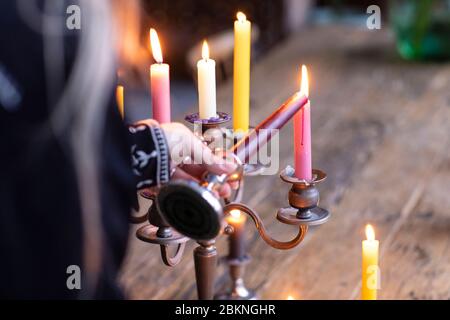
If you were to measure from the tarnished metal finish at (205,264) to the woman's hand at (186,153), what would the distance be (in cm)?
19

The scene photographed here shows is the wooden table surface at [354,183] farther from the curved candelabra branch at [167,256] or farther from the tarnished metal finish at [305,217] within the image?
the tarnished metal finish at [305,217]

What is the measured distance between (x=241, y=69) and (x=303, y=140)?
0.24 meters

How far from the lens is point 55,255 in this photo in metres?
1.04

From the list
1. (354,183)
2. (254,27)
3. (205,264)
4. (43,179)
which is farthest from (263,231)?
(254,27)

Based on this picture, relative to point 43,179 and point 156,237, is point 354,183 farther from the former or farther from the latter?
point 43,179

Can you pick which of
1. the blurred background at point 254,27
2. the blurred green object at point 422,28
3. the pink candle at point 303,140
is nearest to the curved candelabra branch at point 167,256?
the pink candle at point 303,140

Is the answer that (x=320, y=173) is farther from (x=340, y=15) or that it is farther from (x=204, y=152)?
(x=340, y=15)

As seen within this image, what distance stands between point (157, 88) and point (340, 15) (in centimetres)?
346

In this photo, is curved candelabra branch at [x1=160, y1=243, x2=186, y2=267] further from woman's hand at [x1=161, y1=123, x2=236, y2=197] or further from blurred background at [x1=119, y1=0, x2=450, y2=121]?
blurred background at [x1=119, y1=0, x2=450, y2=121]

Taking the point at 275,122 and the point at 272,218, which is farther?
the point at 272,218

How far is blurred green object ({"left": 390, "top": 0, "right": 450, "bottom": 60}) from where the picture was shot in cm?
298

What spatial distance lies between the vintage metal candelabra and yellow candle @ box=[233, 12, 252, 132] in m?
0.06

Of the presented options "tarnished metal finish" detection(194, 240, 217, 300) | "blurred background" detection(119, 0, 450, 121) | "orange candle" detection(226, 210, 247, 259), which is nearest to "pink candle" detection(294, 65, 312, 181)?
"tarnished metal finish" detection(194, 240, 217, 300)
